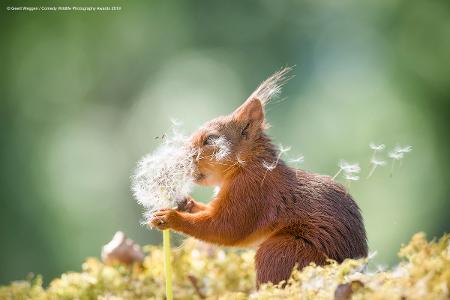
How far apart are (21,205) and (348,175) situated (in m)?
5.36

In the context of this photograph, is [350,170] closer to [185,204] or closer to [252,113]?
[252,113]

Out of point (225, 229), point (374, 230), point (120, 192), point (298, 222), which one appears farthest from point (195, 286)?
point (120, 192)

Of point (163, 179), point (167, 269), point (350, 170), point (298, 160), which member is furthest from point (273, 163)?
point (167, 269)

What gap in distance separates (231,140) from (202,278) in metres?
0.58

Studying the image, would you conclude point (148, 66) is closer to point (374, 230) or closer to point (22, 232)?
point (22, 232)

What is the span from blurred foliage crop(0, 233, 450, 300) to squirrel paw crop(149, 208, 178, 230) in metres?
0.32

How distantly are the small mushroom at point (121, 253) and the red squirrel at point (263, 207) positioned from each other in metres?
0.35

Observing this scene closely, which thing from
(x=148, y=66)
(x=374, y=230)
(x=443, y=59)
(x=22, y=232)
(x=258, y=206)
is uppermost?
(x=148, y=66)

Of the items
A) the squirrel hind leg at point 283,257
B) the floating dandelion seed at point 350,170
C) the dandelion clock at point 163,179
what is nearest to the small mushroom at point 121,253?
the dandelion clock at point 163,179

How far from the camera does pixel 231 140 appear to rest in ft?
8.39

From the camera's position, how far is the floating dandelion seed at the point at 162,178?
7.39ft

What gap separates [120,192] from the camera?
23.4 feet

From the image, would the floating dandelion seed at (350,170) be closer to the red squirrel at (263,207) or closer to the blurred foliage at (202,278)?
the red squirrel at (263,207)

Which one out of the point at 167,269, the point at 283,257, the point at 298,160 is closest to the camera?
the point at 167,269
